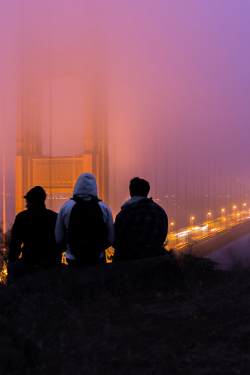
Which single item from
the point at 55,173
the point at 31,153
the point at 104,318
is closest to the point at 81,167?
the point at 55,173

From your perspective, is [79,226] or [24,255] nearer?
[79,226]

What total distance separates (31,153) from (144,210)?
3491 cm

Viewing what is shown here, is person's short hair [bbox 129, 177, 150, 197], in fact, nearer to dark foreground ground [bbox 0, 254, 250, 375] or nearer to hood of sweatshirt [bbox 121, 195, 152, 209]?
hood of sweatshirt [bbox 121, 195, 152, 209]

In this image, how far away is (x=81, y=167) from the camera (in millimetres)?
36344

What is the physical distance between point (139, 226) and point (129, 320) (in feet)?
4.49

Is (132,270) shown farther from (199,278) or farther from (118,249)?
(199,278)

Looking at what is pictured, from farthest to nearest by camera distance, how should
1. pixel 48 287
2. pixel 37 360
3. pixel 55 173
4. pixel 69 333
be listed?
pixel 55 173 < pixel 48 287 < pixel 69 333 < pixel 37 360

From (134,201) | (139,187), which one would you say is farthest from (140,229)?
(139,187)

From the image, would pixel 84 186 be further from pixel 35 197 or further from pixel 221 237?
pixel 221 237

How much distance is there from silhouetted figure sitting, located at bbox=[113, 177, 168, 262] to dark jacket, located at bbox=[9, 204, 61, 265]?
857 mm

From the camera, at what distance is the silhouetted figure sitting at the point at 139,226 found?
4.17 meters

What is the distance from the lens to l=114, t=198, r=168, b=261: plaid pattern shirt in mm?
4164

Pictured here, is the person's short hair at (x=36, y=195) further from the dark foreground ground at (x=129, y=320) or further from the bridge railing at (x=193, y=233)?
the bridge railing at (x=193, y=233)

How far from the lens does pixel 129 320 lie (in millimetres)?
3008
